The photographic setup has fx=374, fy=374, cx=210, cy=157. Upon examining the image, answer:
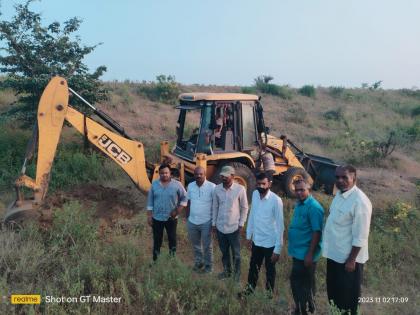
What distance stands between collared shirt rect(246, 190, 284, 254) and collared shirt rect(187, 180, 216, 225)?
0.72 metres

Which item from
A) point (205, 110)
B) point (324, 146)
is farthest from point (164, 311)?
point (324, 146)

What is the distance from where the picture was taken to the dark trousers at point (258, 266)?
4244mm

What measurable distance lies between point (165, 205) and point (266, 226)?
4.65 feet

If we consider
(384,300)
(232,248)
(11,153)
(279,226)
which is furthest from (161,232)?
(11,153)

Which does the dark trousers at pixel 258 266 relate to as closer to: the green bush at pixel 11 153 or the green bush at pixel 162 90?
the green bush at pixel 11 153

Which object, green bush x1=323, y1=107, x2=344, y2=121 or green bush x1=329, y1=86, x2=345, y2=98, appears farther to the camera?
green bush x1=329, y1=86, x2=345, y2=98

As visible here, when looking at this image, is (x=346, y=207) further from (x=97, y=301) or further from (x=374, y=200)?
(x=374, y=200)

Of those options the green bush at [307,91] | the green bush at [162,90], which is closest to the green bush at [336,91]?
the green bush at [307,91]

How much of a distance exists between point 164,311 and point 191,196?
1.58 m

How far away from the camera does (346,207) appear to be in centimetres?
358

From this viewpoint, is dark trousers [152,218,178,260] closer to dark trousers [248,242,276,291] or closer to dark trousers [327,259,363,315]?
dark trousers [248,242,276,291]

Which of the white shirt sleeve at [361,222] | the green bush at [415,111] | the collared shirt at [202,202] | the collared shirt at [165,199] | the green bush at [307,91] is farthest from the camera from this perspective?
the green bush at [307,91]

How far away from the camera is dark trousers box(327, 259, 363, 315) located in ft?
12.0

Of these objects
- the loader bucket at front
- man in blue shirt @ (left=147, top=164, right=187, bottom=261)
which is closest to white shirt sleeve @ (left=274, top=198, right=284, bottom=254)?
man in blue shirt @ (left=147, top=164, right=187, bottom=261)
